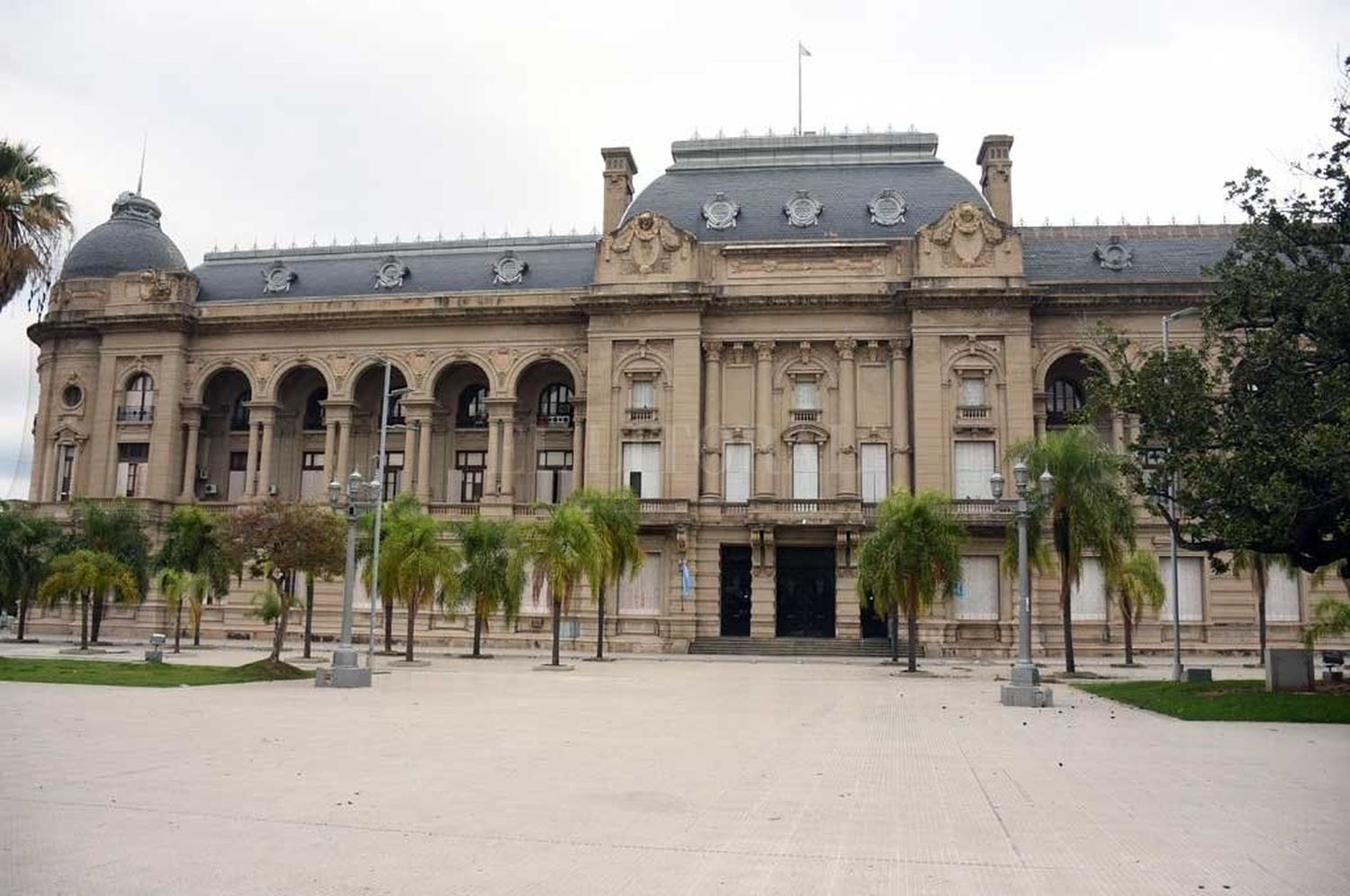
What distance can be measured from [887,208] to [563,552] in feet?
85.9

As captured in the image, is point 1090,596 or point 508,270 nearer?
point 1090,596

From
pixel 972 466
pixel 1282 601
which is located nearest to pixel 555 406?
pixel 972 466

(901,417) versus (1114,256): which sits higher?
(1114,256)

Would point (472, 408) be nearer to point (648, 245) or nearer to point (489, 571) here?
point (648, 245)

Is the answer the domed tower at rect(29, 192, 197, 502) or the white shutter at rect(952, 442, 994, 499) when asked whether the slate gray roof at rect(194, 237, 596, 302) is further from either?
the white shutter at rect(952, 442, 994, 499)

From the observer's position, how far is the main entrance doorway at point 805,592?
50.8m

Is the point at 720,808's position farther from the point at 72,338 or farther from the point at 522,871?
the point at 72,338

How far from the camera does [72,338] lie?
60375 mm

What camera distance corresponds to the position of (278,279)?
199 feet

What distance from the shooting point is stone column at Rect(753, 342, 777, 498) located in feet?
172

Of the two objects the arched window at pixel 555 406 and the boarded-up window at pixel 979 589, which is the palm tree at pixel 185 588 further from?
the boarded-up window at pixel 979 589

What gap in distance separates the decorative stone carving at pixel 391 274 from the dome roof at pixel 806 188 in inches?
509

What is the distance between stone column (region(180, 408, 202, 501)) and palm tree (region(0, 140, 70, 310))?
3144 cm

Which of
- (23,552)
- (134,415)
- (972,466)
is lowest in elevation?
(23,552)
